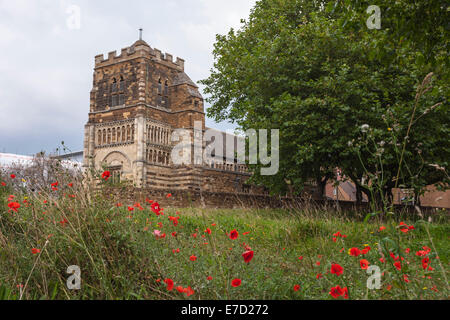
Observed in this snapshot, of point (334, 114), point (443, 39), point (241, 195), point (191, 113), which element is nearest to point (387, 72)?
point (334, 114)

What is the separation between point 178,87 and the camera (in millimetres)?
33844

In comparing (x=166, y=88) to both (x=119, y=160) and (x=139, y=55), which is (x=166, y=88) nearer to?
(x=139, y=55)

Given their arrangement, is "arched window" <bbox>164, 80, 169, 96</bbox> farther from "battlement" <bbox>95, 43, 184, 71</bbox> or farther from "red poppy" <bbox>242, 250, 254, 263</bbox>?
"red poppy" <bbox>242, 250, 254, 263</bbox>

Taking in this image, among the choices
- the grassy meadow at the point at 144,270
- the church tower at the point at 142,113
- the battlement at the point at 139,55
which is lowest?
the grassy meadow at the point at 144,270

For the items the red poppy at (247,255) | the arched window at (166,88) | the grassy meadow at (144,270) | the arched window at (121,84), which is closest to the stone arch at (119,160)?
the arched window at (121,84)

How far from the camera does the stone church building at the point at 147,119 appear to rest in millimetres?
31312

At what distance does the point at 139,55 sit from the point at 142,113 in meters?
4.94

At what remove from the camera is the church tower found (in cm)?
3130

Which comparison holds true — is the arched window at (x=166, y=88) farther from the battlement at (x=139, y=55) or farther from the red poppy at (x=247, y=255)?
the red poppy at (x=247, y=255)

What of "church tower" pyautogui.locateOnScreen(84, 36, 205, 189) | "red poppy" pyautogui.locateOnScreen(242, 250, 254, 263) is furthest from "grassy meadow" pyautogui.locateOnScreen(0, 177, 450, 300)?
"church tower" pyautogui.locateOnScreen(84, 36, 205, 189)

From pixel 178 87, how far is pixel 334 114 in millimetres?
21397

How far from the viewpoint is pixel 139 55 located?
3212 cm

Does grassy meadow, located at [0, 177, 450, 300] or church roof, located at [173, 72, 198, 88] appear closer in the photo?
grassy meadow, located at [0, 177, 450, 300]

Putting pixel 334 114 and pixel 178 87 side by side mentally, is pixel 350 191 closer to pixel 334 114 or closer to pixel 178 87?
pixel 178 87
